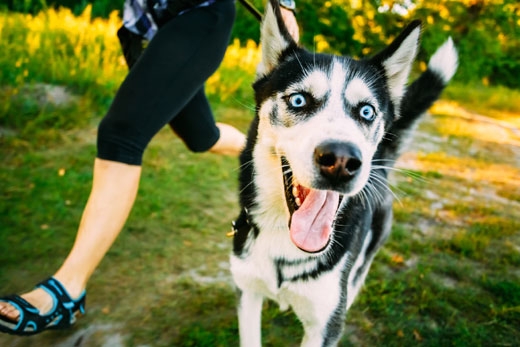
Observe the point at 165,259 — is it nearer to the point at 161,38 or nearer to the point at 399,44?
the point at 161,38

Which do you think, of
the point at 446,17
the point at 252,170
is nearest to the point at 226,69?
the point at 252,170

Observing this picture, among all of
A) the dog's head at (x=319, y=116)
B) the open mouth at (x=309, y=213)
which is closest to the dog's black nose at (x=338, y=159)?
the dog's head at (x=319, y=116)

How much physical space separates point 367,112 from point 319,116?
28 cm

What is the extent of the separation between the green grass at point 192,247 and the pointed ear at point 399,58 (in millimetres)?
787

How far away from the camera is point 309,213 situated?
1.64 metres

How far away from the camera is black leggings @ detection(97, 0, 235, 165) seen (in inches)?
75.6

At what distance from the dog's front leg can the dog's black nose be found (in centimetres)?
82

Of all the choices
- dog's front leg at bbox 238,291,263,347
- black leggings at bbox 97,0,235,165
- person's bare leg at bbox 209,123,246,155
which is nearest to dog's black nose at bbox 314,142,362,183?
dog's front leg at bbox 238,291,263,347

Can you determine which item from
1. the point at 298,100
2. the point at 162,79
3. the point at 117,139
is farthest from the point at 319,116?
the point at 117,139

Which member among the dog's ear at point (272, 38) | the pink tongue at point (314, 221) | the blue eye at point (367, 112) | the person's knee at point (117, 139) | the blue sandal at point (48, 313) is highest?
the dog's ear at point (272, 38)

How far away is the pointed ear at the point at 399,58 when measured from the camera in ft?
5.74

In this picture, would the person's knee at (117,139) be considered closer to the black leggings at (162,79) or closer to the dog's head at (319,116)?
the black leggings at (162,79)

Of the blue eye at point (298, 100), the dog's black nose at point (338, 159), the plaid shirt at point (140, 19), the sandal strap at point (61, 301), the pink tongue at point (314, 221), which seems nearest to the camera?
the dog's black nose at point (338, 159)

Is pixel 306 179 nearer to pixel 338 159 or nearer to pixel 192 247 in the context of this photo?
pixel 338 159
